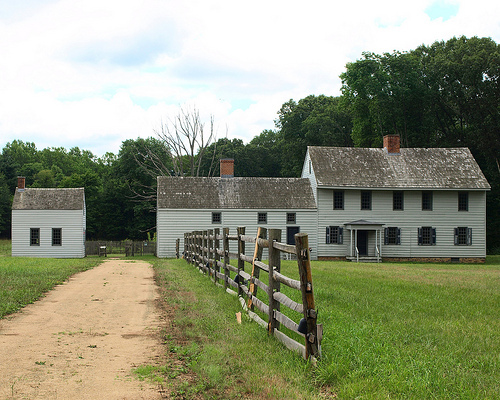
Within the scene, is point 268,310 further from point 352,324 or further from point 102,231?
point 102,231

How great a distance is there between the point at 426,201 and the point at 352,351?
116 ft

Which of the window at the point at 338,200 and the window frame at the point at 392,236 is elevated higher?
the window at the point at 338,200

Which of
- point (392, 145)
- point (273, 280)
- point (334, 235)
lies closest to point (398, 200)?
point (392, 145)

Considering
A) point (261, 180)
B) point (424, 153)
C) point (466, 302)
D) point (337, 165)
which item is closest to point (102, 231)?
point (261, 180)

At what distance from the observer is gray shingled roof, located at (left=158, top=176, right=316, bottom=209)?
3844cm

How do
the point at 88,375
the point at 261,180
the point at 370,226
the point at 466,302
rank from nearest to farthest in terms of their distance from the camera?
the point at 88,375, the point at 466,302, the point at 370,226, the point at 261,180

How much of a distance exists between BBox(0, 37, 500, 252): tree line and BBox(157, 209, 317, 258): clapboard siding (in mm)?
15914

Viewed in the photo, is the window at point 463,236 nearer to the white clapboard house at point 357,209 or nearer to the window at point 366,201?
the white clapboard house at point 357,209

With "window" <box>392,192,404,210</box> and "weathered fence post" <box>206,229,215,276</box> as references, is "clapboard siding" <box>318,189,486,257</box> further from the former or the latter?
"weathered fence post" <box>206,229,215,276</box>

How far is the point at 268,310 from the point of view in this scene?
24.6 ft

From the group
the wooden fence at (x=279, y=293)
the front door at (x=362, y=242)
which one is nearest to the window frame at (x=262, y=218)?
the front door at (x=362, y=242)

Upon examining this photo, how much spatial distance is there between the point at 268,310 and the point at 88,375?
9.42ft

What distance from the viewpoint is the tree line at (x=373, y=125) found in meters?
47.4

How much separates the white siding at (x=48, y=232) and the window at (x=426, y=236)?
26097 mm
